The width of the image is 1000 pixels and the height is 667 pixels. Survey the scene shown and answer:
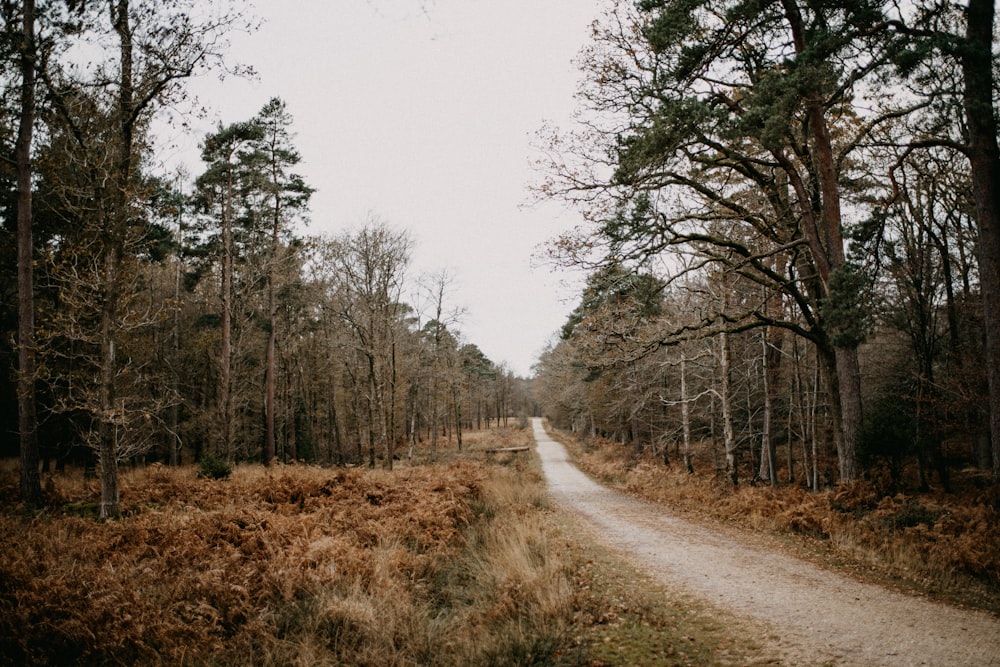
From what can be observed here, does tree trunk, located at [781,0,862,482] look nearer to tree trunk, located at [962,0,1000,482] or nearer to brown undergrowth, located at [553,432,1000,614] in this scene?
brown undergrowth, located at [553,432,1000,614]

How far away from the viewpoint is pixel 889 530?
7.66 meters

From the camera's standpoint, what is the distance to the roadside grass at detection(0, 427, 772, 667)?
4.81m

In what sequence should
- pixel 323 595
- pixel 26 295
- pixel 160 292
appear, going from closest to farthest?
pixel 323 595
pixel 26 295
pixel 160 292

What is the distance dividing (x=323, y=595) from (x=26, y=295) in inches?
403

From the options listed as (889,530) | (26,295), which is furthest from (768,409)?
(26,295)

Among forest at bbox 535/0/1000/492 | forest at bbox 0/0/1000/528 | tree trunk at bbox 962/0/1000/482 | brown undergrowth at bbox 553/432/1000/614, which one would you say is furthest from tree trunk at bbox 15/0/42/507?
tree trunk at bbox 962/0/1000/482

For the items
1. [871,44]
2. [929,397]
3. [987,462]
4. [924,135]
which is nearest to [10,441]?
[871,44]

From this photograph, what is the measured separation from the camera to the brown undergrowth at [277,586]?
494 centimetres

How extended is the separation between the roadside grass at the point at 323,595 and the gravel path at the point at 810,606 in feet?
1.88

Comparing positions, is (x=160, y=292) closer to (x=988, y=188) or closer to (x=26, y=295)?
(x=26, y=295)

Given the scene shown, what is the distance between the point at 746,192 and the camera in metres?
12.4

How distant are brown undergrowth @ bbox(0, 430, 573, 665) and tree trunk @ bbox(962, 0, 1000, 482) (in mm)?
7565

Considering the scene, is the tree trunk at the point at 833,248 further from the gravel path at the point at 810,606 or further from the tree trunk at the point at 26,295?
the tree trunk at the point at 26,295

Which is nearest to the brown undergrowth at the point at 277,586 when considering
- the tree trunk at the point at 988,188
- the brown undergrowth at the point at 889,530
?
the brown undergrowth at the point at 889,530
